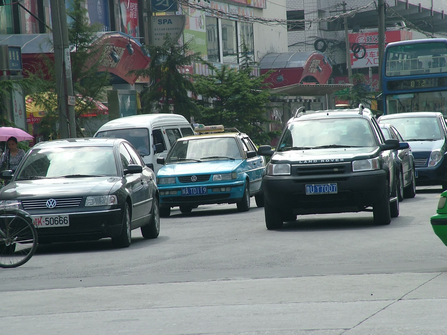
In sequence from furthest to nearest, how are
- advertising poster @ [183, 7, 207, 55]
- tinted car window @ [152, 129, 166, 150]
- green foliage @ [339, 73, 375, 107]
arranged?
green foliage @ [339, 73, 375, 107], advertising poster @ [183, 7, 207, 55], tinted car window @ [152, 129, 166, 150]

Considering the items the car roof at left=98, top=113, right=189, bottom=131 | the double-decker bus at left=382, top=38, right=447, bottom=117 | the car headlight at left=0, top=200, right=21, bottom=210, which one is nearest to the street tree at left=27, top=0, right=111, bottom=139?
the car roof at left=98, top=113, right=189, bottom=131

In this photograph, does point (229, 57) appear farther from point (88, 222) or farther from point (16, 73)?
point (88, 222)

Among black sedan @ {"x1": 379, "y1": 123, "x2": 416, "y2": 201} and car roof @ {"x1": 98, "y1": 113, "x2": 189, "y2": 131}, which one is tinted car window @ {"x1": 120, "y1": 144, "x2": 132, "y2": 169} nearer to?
black sedan @ {"x1": 379, "y1": 123, "x2": 416, "y2": 201}

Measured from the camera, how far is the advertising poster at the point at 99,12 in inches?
1335

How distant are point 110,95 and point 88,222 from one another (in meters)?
19.5

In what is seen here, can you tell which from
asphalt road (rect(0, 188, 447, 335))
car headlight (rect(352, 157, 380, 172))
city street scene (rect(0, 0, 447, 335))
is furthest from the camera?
car headlight (rect(352, 157, 380, 172))

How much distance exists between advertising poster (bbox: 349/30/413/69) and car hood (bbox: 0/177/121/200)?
65.7 meters

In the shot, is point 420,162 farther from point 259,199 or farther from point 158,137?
point 158,137

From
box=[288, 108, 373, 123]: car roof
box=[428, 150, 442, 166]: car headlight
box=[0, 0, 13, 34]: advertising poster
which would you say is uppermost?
box=[0, 0, 13, 34]: advertising poster

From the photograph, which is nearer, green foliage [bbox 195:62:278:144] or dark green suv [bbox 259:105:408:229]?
dark green suv [bbox 259:105:408:229]

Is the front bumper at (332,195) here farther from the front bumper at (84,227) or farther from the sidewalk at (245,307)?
the sidewalk at (245,307)

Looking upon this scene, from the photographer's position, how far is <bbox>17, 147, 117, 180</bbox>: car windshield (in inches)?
495

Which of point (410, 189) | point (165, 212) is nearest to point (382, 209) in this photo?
point (165, 212)

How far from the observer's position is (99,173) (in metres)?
12.6
